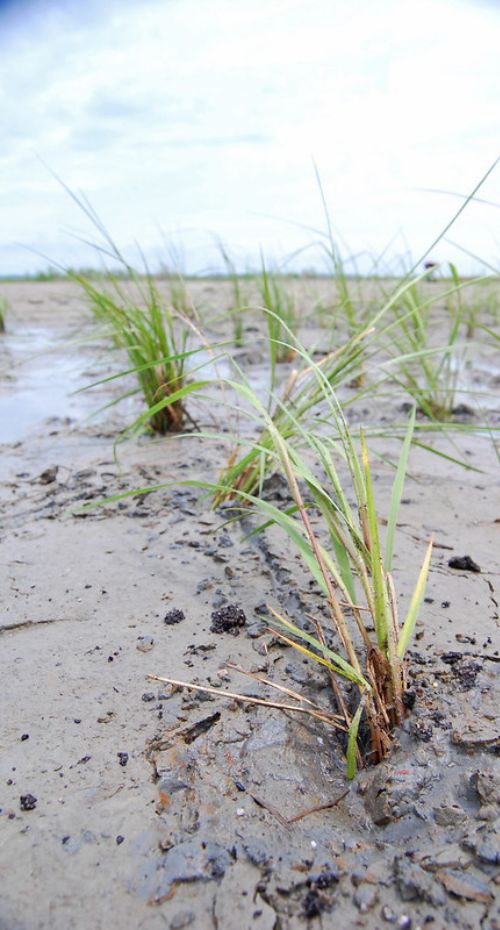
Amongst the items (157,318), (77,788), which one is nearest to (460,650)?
(77,788)

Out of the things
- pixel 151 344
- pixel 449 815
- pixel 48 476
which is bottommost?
pixel 449 815

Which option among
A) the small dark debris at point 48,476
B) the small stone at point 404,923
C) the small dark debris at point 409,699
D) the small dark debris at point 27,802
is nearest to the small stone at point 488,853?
the small stone at point 404,923

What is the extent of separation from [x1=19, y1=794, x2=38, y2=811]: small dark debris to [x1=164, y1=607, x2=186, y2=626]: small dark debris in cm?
43

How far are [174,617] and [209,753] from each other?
0.34 m

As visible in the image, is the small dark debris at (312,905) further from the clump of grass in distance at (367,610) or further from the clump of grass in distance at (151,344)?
the clump of grass in distance at (151,344)

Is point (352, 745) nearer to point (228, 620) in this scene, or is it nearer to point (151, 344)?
point (228, 620)

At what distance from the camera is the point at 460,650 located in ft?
4.14

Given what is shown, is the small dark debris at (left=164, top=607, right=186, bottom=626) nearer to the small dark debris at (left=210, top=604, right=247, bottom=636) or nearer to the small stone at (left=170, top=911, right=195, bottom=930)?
the small dark debris at (left=210, top=604, right=247, bottom=636)

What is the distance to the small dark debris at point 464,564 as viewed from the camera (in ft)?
5.08

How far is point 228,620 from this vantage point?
1330mm

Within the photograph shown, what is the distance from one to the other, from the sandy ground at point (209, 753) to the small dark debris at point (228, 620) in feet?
0.04

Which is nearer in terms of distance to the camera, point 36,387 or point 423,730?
point 423,730

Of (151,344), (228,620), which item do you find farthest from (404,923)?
(151,344)

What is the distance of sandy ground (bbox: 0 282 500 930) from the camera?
83cm
